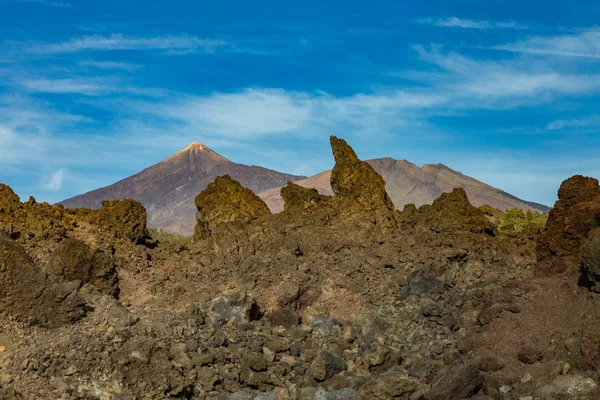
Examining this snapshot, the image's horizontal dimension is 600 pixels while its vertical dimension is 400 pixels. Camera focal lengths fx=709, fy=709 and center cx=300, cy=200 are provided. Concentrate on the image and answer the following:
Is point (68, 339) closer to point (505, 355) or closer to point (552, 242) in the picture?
point (505, 355)

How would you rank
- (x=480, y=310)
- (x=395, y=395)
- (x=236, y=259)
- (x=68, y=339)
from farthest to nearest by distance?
1. (x=236, y=259)
2. (x=480, y=310)
3. (x=68, y=339)
4. (x=395, y=395)

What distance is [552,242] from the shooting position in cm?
1547

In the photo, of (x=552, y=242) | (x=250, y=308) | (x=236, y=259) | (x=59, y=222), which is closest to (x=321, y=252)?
(x=236, y=259)

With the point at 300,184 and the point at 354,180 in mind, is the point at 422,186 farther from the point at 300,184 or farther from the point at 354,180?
the point at 354,180

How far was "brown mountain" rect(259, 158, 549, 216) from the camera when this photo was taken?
156500 mm

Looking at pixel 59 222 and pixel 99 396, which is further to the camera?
pixel 59 222

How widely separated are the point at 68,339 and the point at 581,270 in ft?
31.4

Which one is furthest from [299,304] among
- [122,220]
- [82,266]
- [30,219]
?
[30,219]

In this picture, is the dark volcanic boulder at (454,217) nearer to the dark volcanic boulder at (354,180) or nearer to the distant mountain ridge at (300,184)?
the dark volcanic boulder at (354,180)

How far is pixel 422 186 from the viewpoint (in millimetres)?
175375

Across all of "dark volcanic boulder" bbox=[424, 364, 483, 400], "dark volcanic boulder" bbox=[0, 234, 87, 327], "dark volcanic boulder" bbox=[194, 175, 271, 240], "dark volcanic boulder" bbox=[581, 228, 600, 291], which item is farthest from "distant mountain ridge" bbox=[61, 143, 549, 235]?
"dark volcanic boulder" bbox=[424, 364, 483, 400]

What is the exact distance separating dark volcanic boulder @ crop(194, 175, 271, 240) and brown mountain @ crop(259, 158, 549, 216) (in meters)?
124

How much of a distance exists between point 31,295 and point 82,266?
7.31ft

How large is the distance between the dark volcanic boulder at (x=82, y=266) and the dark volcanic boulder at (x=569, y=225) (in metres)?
9.39
